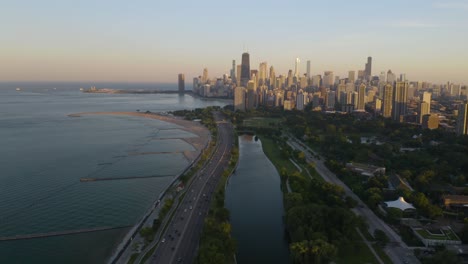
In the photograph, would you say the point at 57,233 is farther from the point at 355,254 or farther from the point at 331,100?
the point at 331,100

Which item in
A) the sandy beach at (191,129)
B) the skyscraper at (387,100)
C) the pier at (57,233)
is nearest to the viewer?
the pier at (57,233)

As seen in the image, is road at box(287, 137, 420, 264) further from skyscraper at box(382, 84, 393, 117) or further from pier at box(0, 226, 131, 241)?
skyscraper at box(382, 84, 393, 117)

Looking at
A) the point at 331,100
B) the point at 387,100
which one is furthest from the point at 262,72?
the point at 387,100

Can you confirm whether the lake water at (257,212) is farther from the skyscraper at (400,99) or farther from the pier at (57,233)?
the skyscraper at (400,99)

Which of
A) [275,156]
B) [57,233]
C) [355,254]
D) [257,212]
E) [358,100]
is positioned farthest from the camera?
[358,100]

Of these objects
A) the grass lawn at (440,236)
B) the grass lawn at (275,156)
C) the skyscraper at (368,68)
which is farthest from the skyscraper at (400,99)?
the skyscraper at (368,68)

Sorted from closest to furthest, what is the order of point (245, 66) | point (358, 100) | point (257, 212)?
point (257, 212) < point (358, 100) < point (245, 66)

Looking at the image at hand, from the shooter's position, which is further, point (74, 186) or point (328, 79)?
point (328, 79)
